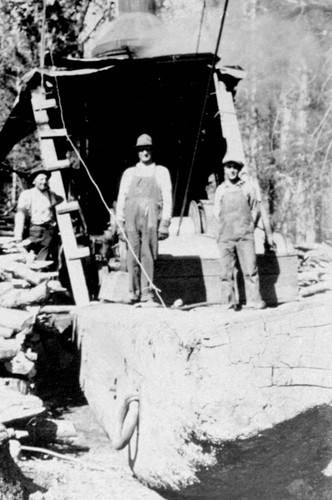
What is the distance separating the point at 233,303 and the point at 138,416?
2.79 m

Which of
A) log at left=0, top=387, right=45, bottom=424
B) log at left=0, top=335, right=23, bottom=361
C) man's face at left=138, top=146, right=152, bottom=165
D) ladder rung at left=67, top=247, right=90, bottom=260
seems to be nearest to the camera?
log at left=0, top=387, right=45, bottom=424

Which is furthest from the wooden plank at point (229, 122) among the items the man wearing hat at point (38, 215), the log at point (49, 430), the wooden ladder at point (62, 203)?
the log at point (49, 430)

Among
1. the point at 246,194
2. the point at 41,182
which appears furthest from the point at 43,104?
the point at 246,194

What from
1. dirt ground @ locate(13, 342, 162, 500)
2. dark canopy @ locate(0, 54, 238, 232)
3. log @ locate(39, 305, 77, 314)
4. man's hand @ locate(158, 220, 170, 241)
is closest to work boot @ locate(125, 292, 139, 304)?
man's hand @ locate(158, 220, 170, 241)

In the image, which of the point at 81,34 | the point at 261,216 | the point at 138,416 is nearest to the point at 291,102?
the point at 81,34

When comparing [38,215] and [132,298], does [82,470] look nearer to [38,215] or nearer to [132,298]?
[132,298]

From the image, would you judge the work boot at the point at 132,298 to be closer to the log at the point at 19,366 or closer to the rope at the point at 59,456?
the log at the point at 19,366

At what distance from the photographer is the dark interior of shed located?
11523 mm

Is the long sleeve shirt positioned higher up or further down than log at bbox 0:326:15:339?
higher up

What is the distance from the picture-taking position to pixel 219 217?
7.68 meters

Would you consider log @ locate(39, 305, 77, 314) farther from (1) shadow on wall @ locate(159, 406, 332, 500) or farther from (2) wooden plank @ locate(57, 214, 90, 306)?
(1) shadow on wall @ locate(159, 406, 332, 500)

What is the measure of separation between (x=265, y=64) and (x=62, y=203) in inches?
657

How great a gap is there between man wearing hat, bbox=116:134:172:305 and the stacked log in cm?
283

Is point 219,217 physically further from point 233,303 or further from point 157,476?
point 157,476
